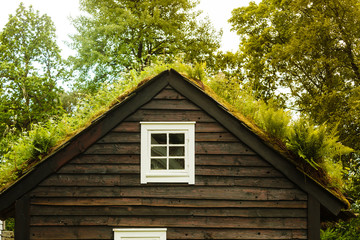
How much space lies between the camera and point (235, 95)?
31.4ft

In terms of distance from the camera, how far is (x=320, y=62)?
60.7ft

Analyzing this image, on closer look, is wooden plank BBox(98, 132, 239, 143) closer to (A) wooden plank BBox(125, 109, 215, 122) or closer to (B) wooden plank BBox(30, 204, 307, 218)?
(A) wooden plank BBox(125, 109, 215, 122)

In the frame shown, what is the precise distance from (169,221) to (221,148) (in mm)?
1855

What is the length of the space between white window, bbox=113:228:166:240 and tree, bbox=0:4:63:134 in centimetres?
2021

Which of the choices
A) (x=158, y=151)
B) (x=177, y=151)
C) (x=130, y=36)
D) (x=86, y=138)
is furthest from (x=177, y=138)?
(x=130, y=36)

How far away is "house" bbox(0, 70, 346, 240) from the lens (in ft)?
24.6

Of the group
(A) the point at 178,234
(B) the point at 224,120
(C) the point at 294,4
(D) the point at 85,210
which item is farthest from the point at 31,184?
(C) the point at 294,4

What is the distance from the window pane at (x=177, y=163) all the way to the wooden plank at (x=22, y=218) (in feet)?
9.84

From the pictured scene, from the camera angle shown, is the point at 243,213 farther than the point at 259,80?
No

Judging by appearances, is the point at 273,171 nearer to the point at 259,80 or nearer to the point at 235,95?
the point at 235,95

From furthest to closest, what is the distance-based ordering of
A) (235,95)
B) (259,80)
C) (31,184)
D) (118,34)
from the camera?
(118,34) → (259,80) → (235,95) → (31,184)

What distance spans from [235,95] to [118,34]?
1750cm

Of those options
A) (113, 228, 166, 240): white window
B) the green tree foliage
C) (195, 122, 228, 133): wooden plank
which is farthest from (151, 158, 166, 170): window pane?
the green tree foliage

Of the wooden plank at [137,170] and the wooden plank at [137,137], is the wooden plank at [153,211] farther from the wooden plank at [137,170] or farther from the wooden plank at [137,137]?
the wooden plank at [137,137]
